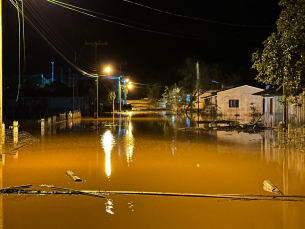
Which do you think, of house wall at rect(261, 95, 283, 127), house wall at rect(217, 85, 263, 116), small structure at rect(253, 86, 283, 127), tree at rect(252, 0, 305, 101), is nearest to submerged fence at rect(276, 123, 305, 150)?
tree at rect(252, 0, 305, 101)

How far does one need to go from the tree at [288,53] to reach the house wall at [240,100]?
33.3 m

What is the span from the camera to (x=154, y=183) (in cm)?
952

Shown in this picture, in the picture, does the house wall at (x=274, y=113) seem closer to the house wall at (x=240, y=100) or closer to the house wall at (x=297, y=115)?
the house wall at (x=297, y=115)

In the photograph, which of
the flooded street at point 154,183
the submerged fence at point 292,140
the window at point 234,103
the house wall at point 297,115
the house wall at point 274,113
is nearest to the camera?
the flooded street at point 154,183

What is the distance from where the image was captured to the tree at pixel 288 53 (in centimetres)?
1244

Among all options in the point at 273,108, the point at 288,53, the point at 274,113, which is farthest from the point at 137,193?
the point at 273,108

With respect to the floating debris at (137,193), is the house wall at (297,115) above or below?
above

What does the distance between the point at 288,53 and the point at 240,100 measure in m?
35.4

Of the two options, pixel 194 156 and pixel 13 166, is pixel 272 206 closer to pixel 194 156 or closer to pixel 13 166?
pixel 194 156

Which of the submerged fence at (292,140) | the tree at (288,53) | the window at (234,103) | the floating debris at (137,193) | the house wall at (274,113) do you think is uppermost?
the tree at (288,53)

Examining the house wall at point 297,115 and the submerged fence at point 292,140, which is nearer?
the submerged fence at point 292,140

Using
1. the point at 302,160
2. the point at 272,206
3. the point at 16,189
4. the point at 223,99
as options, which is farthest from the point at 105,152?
the point at 223,99

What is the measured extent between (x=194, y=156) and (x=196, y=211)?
7092 millimetres

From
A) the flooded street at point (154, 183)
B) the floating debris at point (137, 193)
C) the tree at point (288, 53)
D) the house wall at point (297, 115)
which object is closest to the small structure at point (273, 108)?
the house wall at point (297, 115)
